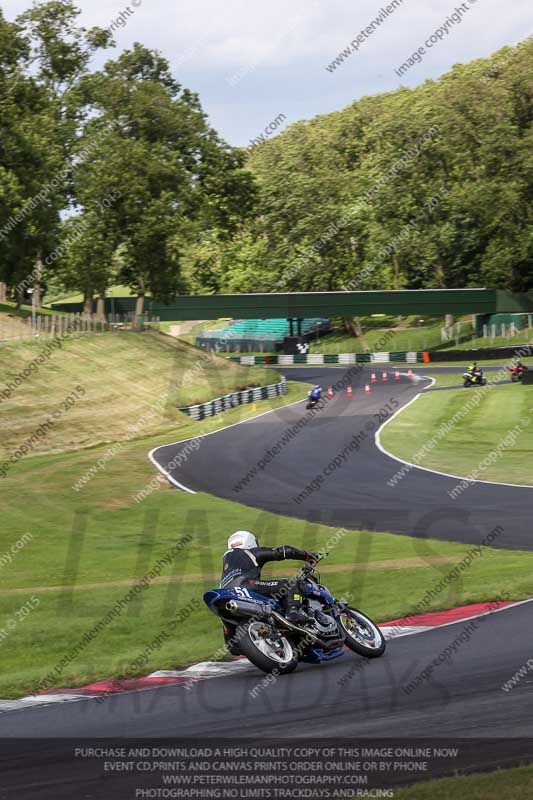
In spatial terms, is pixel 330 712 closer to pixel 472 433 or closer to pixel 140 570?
→ pixel 140 570

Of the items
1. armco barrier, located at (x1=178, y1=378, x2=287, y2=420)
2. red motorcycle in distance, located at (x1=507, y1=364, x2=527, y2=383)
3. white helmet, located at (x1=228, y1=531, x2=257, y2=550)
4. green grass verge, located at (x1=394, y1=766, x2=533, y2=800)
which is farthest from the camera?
red motorcycle in distance, located at (x1=507, y1=364, x2=527, y2=383)

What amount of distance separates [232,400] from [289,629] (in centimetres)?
4094

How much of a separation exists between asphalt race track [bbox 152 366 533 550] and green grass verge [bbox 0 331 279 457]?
5.36 meters

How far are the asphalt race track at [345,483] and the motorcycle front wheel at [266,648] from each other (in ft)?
33.3

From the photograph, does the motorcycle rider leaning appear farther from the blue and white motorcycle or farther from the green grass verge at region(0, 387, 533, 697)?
the green grass verge at region(0, 387, 533, 697)

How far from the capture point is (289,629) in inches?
443

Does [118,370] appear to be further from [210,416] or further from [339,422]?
[339,422]

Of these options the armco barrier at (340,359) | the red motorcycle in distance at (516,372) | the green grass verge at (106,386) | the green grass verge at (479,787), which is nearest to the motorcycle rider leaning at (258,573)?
the green grass verge at (479,787)

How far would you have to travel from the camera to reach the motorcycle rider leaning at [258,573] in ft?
37.4

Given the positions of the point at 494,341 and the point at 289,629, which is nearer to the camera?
the point at 289,629

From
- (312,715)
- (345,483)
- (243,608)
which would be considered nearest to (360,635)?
(243,608)

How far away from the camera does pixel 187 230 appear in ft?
232

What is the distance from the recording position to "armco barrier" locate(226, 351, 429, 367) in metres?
78.8

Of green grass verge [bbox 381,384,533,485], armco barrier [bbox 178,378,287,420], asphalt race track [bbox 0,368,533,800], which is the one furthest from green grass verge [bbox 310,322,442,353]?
asphalt race track [bbox 0,368,533,800]
